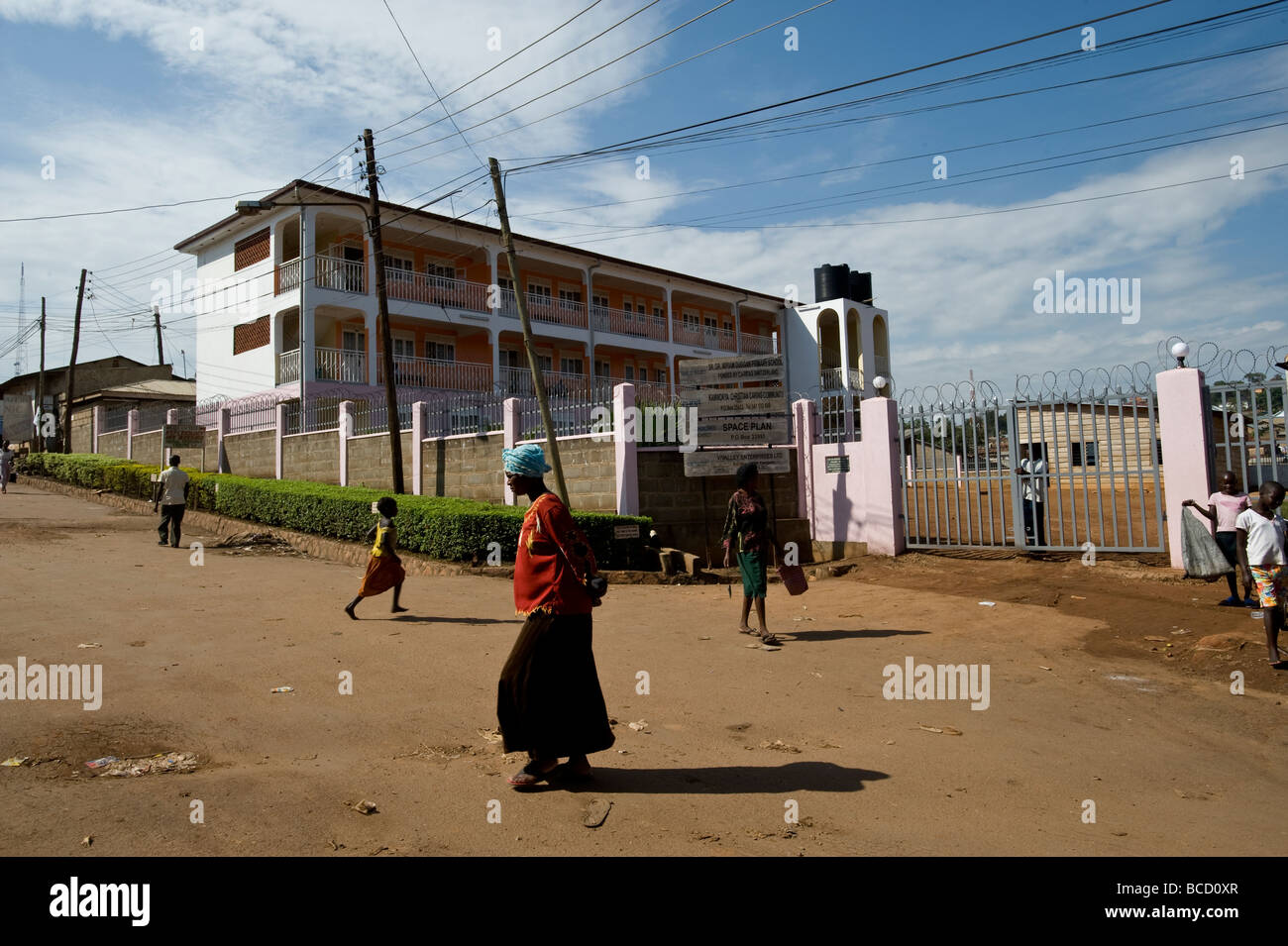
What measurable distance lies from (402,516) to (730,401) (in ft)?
17.8

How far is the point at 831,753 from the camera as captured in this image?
5000 mm

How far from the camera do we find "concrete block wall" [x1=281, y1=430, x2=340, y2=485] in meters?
20.5

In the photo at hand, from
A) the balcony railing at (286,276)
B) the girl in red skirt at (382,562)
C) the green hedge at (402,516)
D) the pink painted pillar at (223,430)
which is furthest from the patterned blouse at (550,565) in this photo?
the balcony railing at (286,276)

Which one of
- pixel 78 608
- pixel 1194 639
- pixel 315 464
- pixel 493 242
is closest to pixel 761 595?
pixel 1194 639

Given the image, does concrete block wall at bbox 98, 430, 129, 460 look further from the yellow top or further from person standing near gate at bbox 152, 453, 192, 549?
the yellow top

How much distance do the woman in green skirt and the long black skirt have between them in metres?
3.90

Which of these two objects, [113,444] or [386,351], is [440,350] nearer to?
[113,444]

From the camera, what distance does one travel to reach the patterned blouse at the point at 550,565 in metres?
4.41

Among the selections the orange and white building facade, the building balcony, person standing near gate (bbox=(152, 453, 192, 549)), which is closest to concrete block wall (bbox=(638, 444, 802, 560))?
person standing near gate (bbox=(152, 453, 192, 549))

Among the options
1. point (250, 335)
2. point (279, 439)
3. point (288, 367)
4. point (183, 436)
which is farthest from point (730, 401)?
point (250, 335)

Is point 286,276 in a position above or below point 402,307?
above

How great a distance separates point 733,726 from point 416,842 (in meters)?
2.53

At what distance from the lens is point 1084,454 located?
1059 cm

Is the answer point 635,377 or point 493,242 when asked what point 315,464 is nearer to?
point 493,242
